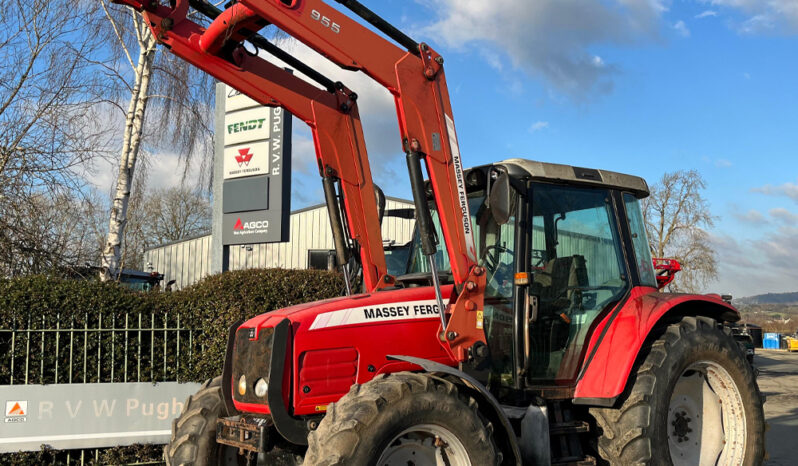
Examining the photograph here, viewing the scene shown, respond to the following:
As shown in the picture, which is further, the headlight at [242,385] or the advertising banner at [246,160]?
the advertising banner at [246,160]

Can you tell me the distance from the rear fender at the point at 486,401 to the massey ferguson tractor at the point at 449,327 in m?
0.01

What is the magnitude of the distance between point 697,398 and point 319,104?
12.7 feet

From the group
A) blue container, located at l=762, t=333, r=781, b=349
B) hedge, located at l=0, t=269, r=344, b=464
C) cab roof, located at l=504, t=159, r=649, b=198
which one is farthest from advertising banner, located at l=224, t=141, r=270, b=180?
blue container, located at l=762, t=333, r=781, b=349

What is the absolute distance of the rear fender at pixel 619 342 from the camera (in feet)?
16.1

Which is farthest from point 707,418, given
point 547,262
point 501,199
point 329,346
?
point 329,346

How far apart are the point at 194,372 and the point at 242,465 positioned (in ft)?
9.78

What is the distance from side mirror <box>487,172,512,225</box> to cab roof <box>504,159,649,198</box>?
0.64 meters

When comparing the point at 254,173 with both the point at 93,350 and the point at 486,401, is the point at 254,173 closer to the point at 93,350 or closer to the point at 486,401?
the point at 93,350

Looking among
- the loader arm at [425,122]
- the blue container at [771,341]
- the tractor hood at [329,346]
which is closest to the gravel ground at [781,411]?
the loader arm at [425,122]

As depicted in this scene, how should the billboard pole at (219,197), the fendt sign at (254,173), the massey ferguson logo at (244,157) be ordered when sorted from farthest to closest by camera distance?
1. the billboard pole at (219,197)
2. the massey ferguson logo at (244,157)
3. the fendt sign at (254,173)

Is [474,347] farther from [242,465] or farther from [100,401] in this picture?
[100,401]

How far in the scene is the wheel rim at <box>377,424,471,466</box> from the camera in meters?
4.07

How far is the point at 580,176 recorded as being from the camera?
17.9 ft

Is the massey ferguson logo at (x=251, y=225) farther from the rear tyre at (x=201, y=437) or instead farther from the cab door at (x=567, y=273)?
the cab door at (x=567, y=273)
